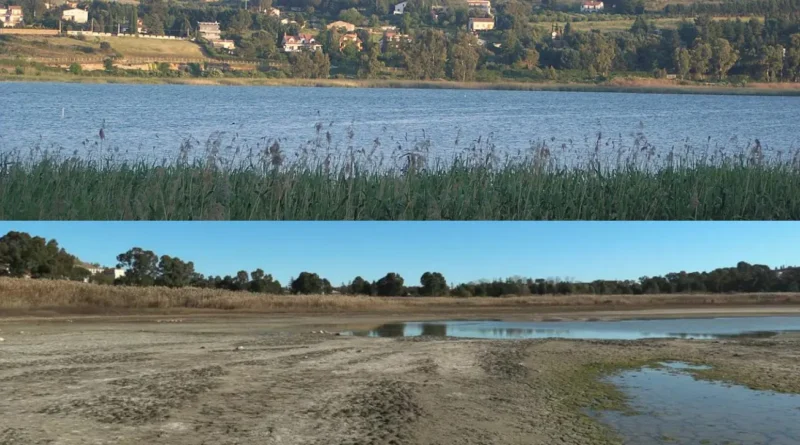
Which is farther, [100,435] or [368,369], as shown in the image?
[368,369]

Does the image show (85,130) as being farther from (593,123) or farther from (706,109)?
(706,109)

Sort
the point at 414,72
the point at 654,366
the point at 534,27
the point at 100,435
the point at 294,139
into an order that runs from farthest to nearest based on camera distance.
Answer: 1. the point at 414,72
2. the point at 534,27
3. the point at 294,139
4. the point at 654,366
5. the point at 100,435

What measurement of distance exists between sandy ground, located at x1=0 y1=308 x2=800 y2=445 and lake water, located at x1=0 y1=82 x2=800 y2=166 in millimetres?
3235

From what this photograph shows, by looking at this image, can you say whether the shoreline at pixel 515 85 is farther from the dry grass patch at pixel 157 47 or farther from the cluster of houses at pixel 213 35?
the cluster of houses at pixel 213 35

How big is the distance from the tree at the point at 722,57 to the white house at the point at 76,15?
632 inches

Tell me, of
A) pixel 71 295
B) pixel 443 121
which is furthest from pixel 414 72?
pixel 71 295

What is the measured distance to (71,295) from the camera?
2597cm


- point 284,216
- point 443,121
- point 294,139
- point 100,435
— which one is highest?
point 443,121

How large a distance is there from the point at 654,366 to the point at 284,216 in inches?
220

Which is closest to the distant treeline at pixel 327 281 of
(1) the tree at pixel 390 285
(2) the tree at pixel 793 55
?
(1) the tree at pixel 390 285

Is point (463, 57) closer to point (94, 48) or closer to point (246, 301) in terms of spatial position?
point (246, 301)

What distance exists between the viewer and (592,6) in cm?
2369

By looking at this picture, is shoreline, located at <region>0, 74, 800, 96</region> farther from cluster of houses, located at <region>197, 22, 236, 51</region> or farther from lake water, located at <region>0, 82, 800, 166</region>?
cluster of houses, located at <region>197, 22, 236, 51</region>

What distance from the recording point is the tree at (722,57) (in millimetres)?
22156
